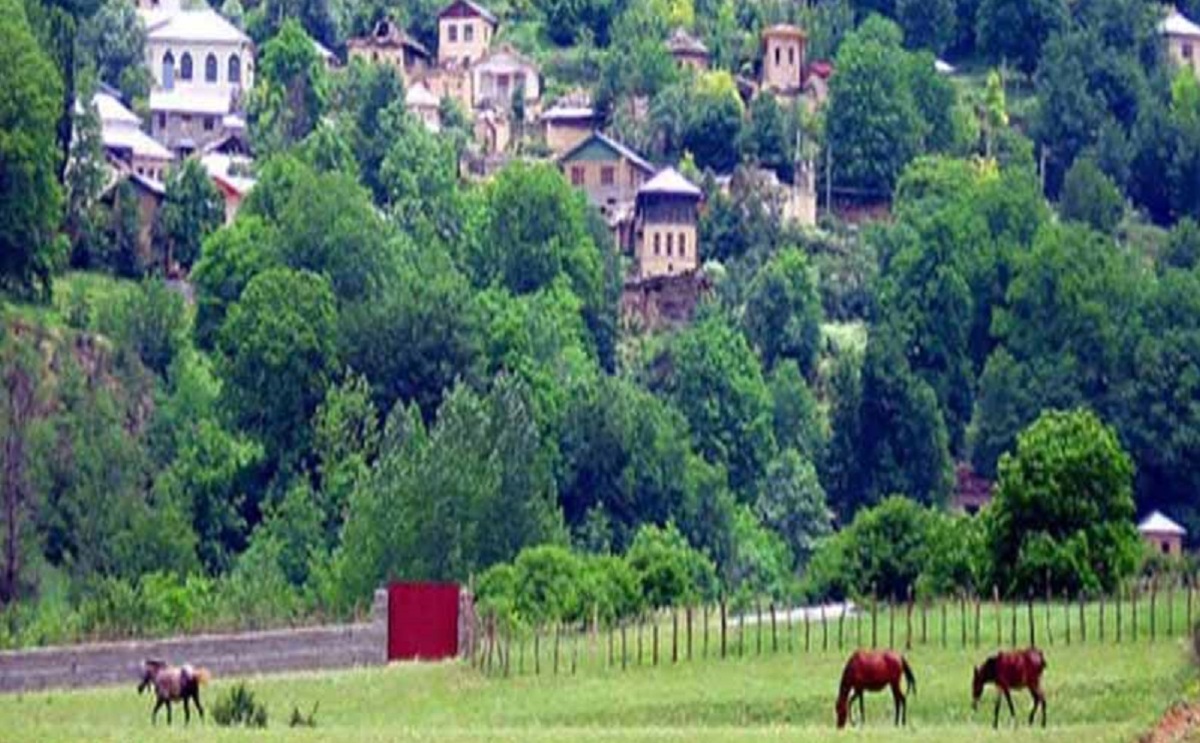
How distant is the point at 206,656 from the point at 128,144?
272 ft

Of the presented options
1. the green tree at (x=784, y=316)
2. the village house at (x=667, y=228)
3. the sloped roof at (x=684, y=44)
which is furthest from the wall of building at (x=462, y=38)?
the green tree at (x=784, y=316)

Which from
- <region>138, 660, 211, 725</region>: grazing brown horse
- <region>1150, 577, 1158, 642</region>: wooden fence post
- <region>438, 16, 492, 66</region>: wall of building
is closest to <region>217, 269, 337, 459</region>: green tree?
<region>438, 16, 492, 66</region>: wall of building

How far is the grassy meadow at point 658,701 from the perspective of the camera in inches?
2635

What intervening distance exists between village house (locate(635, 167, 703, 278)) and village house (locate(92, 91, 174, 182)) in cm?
1284

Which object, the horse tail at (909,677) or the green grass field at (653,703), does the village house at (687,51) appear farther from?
the horse tail at (909,677)

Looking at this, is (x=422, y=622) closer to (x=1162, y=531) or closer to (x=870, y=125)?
(x=1162, y=531)

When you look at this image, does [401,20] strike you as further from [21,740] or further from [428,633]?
[21,740]

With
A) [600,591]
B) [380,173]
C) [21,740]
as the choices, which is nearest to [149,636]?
[600,591]

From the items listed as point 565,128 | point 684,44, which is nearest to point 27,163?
point 565,128

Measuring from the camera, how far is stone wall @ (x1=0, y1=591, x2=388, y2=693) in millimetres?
85562

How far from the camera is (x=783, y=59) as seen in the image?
186 metres

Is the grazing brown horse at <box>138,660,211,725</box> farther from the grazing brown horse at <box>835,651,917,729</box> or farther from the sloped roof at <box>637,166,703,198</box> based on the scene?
the sloped roof at <box>637,166,703,198</box>

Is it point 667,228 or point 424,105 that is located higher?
point 424,105

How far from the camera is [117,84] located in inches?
7146
